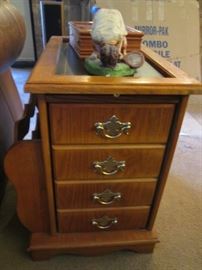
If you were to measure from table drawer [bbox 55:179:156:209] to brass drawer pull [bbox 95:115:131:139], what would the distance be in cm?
18

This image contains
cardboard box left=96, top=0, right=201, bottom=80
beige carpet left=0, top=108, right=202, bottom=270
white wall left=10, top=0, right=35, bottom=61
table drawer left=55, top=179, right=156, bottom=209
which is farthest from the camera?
white wall left=10, top=0, right=35, bottom=61

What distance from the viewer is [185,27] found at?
2.14 m

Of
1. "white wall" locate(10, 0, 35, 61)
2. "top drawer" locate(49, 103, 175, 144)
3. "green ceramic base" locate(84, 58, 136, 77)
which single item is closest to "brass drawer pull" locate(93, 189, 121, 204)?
"top drawer" locate(49, 103, 175, 144)

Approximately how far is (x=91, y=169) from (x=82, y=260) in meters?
0.39

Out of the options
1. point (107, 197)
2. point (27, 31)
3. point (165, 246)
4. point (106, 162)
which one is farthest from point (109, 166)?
point (27, 31)

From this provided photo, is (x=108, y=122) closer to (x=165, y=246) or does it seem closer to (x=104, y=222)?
(x=104, y=222)

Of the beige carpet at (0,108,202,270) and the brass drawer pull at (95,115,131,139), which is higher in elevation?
the brass drawer pull at (95,115,131,139)

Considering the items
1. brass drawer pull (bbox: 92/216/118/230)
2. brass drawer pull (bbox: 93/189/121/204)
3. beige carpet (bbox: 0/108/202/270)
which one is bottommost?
beige carpet (bbox: 0/108/202/270)

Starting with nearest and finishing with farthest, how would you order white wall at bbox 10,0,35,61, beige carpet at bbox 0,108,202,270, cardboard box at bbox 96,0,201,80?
beige carpet at bbox 0,108,202,270
cardboard box at bbox 96,0,201,80
white wall at bbox 10,0,35,61

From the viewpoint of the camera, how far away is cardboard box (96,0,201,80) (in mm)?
2039

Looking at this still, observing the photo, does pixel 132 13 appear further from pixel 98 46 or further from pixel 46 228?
pixel 46 228

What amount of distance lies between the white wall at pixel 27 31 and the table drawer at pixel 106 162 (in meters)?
2.25

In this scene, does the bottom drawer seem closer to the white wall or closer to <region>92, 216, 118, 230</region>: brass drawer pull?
<region>92, 216, 118, 230</region>: brass drawer pull

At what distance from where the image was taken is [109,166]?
0.71 meters
